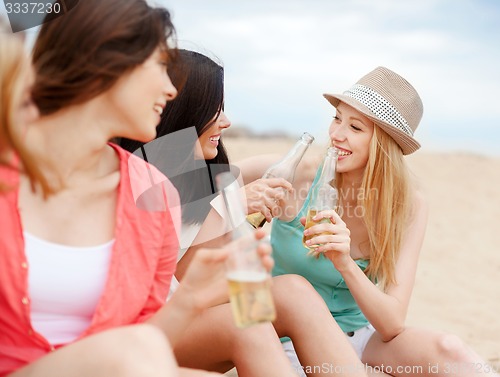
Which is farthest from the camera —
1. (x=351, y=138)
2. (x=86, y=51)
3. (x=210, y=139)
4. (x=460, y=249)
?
(x=460, y=249)

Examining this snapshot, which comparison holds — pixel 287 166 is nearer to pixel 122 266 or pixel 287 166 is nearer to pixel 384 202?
pixel 384 202

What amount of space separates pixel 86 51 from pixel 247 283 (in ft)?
2.63

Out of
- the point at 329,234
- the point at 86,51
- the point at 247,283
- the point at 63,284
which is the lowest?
the point at 329,234

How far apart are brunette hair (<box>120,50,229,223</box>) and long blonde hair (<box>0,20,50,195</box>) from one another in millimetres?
1333

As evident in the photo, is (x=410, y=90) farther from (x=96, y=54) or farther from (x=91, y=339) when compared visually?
(x=91, y=339)

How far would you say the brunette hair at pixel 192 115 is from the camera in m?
3.28

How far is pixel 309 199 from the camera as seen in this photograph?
3461 mm

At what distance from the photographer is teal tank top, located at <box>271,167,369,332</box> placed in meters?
A: 3.46

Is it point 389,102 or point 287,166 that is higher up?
point 389,102

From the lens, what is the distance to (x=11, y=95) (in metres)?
1.82

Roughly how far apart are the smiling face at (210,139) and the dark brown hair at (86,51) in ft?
3.98

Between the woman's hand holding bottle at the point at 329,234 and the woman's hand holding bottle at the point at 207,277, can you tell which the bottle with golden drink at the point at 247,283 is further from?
the woman's hand holding bottle at the point at 329,234

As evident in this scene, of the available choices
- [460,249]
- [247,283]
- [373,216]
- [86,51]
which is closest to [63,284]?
[247,283]

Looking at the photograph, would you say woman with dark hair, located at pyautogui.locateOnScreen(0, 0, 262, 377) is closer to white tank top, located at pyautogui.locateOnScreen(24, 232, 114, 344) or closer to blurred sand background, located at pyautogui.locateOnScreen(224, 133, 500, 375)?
white tank top, located at pyautogui.locateOnScreen(24, 232, 114, 344)
